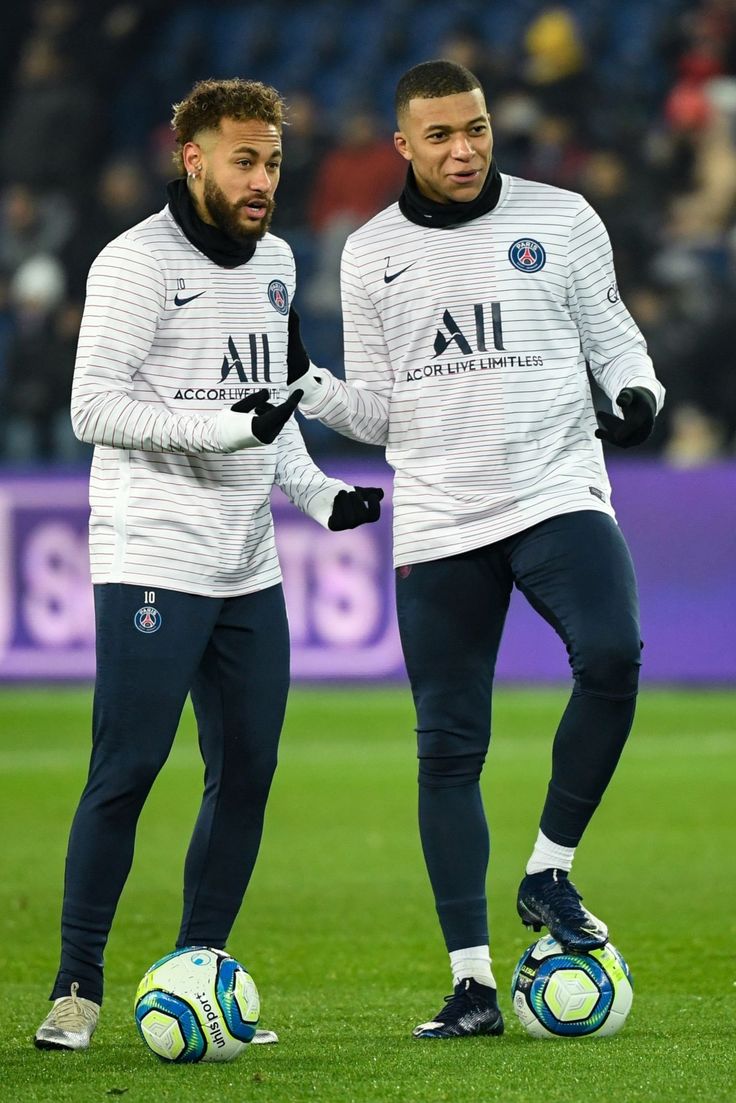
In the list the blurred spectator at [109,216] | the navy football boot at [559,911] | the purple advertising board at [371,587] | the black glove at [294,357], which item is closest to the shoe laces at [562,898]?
the navy football boot at [559,911]

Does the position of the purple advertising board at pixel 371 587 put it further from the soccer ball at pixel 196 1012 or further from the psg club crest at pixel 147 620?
the soccer ball at pixel 196 1012

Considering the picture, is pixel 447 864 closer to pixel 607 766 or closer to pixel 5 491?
pixel 607 766

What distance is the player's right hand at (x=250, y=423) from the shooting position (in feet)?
14.2

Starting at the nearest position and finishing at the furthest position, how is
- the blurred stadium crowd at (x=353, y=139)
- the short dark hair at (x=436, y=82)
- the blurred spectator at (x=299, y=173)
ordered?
the short dark hair at (x=436, y=82), the blurred stadium crowd at (x=353, y=139), the blurred spectator at (x=299, y=173)

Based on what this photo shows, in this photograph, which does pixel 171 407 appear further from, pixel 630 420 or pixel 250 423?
pixel 630 420

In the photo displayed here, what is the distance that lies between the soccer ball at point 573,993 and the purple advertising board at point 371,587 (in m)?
8.07

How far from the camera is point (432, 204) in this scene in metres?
4.89

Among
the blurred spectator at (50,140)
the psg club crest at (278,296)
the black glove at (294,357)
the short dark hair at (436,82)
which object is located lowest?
the black glove at (294,357)

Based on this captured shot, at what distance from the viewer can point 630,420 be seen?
4.61 metres

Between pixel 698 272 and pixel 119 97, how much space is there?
5.70 m

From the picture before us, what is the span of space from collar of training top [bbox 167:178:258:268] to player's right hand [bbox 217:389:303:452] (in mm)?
431

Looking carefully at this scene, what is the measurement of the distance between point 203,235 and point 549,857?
5.42 feet

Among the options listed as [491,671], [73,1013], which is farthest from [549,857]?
[73,1013]

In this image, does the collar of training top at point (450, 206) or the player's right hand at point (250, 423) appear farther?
the collar of training top at point (450, 206)
